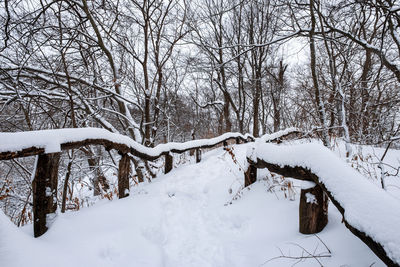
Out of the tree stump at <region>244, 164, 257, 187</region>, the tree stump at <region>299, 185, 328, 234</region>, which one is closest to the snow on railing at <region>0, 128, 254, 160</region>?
the tree stump at <region>244, 164, 257, 187</region>

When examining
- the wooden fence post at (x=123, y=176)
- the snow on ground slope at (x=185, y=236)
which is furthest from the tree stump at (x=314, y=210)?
the wooden fence post at (x=123, y=176)

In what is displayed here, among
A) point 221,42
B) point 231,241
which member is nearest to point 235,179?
point 231,241

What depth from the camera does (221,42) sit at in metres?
12.5

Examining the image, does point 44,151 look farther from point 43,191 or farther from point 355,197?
point 355,197

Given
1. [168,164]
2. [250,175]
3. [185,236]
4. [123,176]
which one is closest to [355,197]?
[185,236]

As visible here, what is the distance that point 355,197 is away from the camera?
120 centimetres

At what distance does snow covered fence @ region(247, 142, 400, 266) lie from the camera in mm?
963

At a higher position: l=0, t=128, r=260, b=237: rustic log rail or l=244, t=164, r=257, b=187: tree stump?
l=0, t=128, r=260, b=237: rustic log rail

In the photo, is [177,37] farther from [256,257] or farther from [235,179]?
[256,257]

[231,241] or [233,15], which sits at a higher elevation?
[233,15]

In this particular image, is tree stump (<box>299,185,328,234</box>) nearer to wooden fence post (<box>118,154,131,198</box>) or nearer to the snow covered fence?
the snow covered fence

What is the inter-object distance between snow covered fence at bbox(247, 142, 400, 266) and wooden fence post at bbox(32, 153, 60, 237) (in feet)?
7.89

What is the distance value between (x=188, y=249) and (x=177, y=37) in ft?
24.0

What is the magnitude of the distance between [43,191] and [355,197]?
2622mm
